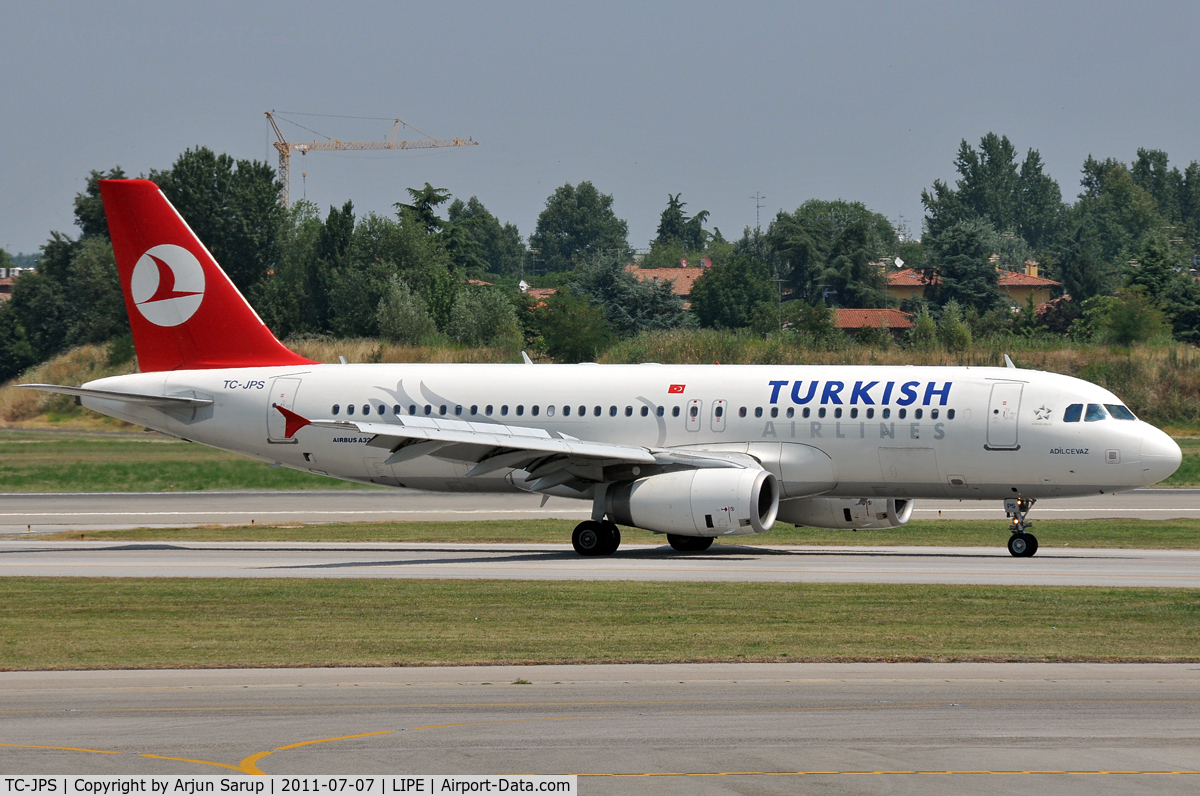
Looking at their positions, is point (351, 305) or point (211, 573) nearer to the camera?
point (211, 573)

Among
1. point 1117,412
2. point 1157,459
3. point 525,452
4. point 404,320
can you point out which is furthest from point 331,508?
point 404,320

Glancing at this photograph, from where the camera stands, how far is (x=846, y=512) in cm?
3525

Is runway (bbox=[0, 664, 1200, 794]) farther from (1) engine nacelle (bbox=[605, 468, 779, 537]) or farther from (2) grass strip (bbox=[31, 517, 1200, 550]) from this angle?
(2) grass strip (bbox=[31, 517, 1200, 550])

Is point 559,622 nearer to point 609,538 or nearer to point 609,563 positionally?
point 609,563

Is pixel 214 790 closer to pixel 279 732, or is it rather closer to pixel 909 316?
pixel 279 732

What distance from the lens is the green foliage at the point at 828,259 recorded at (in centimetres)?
14925

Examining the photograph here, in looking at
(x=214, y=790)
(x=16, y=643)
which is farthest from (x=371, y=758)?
(x=16, y=643)

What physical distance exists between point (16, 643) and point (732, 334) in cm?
5854

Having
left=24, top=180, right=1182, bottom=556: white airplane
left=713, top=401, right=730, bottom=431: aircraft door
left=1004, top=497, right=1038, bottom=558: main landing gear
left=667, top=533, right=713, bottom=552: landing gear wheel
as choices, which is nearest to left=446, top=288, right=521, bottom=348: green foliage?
left=24, top=180, right=1182, bottom=556: white airplane

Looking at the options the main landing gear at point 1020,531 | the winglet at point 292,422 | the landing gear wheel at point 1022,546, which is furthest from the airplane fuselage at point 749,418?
the winglet at point 292,422

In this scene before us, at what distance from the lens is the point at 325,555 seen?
34.8 meters

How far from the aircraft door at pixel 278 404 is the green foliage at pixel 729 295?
301 ft

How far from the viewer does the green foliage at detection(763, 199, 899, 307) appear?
14925 cm

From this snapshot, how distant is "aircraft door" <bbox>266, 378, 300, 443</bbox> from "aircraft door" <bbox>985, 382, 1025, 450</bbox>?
17.3m
